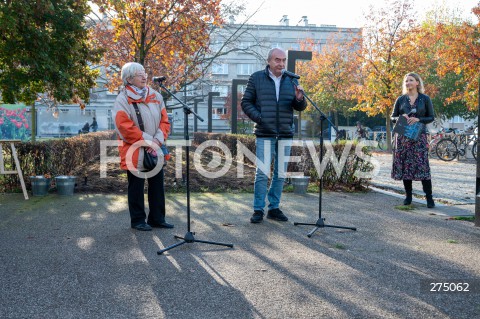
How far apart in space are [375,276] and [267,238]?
154 centimetres

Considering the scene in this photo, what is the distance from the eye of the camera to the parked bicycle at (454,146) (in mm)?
18766

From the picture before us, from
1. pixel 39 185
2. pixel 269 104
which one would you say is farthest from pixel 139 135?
pixel 39 185

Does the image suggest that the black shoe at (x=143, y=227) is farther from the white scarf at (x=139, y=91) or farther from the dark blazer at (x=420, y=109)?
the dark blazer at (x=420, y=109)

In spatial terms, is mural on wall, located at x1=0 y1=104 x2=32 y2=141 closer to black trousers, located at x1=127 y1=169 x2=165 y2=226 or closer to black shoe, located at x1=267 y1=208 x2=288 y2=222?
black trousers, located at x1=127 y1=169 x2=165 y2=226

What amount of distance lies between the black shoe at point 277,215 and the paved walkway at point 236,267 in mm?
140

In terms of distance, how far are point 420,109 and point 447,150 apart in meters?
12.7

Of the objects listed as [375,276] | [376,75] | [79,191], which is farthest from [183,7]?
[376,75]

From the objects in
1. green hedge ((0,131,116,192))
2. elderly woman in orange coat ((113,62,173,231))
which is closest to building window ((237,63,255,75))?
green hedge ((0,131,116,192))

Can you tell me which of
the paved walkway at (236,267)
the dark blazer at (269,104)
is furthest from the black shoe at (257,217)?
the dark blazer at (269,104)

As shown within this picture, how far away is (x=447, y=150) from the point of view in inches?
745

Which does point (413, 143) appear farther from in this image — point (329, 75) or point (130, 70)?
point (329, 75)

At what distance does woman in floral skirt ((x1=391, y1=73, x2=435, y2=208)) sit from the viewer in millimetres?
7230

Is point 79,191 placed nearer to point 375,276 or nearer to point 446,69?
point 375,276

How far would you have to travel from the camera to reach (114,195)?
8.43 metres
